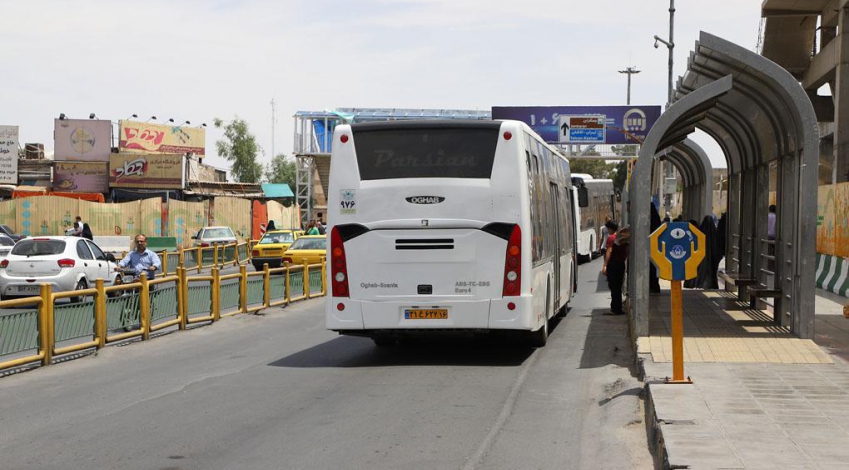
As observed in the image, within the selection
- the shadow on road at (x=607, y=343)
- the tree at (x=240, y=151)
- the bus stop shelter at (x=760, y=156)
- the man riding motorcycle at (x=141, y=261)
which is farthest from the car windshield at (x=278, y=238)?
the tree at (x=240, y=151)

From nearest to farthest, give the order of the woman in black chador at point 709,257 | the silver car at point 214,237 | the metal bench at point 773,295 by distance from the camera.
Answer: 1. the metal bench at point 773,295
2. the woman in black chador at point 709,257
3. the silver car at point 214,237

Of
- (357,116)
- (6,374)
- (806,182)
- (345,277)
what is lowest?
(6,374)

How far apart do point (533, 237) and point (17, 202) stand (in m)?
44.0

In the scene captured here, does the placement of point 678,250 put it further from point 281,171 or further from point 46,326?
point 281,171

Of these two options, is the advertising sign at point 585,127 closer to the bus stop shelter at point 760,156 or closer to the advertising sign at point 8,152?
the bus stop shelter at point 760,156

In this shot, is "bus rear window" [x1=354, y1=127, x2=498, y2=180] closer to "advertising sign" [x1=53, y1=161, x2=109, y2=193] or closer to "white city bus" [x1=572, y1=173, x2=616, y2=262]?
"white city bus" [x1=572, y1=173, x2=616, y2=262]

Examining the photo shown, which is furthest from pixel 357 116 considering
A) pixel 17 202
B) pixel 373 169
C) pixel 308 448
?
pixel 308 448

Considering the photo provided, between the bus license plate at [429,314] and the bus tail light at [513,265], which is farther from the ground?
the bus tail light at [513,265]

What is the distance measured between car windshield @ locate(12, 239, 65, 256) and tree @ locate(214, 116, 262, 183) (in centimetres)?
8884

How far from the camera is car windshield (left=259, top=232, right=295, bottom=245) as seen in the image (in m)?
39.1

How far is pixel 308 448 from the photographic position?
8.38 m

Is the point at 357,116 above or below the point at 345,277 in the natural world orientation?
above

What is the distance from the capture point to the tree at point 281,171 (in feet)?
458

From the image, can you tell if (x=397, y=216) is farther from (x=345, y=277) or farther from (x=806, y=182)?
(x=806, y=182)
